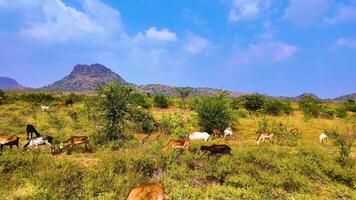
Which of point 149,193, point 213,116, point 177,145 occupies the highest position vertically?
point 213,116

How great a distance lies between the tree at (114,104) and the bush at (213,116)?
6752mm

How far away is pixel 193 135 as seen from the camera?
21.3 metres

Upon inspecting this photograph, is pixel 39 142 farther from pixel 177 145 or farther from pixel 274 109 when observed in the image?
pixel 274 109

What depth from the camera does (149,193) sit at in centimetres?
839

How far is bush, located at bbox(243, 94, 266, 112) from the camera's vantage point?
44688mm

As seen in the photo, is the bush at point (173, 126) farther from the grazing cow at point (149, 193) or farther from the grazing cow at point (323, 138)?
the grazing cow at point (149, 193)

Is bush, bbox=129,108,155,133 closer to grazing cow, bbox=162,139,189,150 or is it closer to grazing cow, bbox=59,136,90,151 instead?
grazing cow, bbox=59,136,90,151

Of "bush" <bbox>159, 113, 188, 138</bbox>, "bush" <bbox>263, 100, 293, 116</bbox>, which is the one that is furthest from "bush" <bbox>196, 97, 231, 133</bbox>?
"bush" <bbox>263, 100, 293, 116</bbox>

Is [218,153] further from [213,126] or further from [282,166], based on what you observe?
[213,126]

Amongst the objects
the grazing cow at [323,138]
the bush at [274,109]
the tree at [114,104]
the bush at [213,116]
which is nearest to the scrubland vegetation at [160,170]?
the tree at [114,104]

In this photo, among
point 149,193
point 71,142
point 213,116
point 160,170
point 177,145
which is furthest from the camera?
point 213,116

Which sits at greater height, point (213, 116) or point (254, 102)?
point (254, 102)

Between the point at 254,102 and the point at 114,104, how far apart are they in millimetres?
25475

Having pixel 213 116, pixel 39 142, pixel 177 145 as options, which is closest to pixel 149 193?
pixel 177 145
